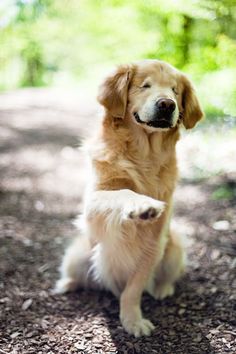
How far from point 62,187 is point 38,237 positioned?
1563 millimetres

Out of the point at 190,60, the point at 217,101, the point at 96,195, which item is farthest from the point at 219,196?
the point at 190,60

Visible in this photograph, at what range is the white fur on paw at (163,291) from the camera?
3207 mm

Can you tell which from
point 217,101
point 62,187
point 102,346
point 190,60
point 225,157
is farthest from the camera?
point 190,60

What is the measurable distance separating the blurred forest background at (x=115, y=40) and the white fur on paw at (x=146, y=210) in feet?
12.3

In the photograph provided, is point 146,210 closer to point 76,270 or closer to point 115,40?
point 76,270

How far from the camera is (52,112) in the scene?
35.2 feet

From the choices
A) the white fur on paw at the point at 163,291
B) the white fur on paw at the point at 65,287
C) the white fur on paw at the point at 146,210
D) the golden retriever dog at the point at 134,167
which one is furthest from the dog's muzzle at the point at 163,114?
the white fur on paw at the point at 65,287

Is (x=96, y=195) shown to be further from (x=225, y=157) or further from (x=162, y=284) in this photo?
(x=225, y=157)

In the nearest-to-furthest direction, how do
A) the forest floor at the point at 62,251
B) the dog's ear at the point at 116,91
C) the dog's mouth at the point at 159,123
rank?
the forest floor at the point at 62,251 → the dog's mouth at the point at 159,123 → the dog's ear at the point at 116,91

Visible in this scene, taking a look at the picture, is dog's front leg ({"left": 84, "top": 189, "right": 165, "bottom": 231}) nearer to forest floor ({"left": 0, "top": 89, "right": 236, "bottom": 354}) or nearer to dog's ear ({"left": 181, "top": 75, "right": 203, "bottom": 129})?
forest floor ({"left": 0, "top": 89, "right": 236, "bottom": 354})

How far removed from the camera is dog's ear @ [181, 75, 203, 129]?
3.10 meters

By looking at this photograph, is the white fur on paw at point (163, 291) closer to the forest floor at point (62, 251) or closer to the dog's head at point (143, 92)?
the forest floor at point (62, 251)

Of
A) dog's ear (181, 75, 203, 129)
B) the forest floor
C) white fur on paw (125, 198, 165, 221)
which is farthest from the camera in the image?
dog's ear (181, 75, 203, 129)

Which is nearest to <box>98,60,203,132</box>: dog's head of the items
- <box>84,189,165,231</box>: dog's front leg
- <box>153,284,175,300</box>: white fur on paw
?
<box>84,189,165,231</box>: dog's front leg
